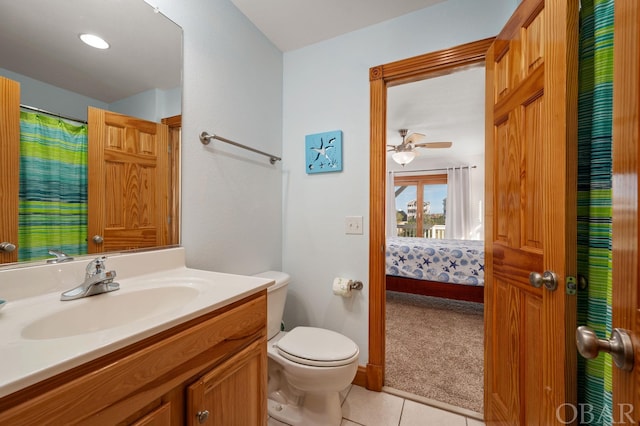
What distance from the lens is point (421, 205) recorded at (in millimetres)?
6074

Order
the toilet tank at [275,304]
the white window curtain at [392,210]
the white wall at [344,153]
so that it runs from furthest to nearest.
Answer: the white window curtain at [392,210]
the white wall at [344,153]
the toilet tank at [275,304]

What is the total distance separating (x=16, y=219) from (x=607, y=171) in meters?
1.70

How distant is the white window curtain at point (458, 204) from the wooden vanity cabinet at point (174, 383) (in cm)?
568

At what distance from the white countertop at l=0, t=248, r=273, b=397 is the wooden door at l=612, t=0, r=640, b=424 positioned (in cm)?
86

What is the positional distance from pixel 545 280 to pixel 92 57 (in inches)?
70.2

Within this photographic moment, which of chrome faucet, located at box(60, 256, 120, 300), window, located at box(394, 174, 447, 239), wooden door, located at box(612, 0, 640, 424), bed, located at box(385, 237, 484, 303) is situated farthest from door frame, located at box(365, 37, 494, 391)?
window, located at box(394, 174, 447, 239)

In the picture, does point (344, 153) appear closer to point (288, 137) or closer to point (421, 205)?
point (288, 137)

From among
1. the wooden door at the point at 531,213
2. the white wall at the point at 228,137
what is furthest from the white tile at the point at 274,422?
A: the wooden door at the point at 531,213

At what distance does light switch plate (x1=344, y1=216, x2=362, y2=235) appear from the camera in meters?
1.67

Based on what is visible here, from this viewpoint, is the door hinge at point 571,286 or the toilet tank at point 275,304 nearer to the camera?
the door hinge at point 571,286

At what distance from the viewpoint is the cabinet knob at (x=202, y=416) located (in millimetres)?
698

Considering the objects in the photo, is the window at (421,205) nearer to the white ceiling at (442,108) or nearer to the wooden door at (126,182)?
the white ceiling at (442,108)

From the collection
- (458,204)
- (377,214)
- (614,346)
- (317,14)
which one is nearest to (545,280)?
(614,346)

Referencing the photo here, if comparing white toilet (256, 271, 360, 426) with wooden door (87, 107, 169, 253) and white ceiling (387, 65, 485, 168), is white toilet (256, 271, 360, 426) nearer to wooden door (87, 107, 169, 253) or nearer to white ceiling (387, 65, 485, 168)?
wooden door (87, 107, 169, 253)
